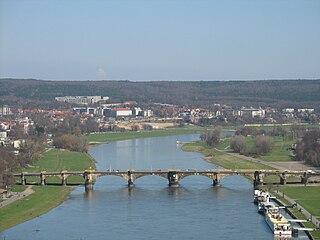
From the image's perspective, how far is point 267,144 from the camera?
216 feet

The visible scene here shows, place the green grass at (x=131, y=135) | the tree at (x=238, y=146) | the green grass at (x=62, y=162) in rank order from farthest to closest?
the green grass at (x=131, y=135)
the tree at (x=238, y=146)
the green grass at (x=62, y=162)

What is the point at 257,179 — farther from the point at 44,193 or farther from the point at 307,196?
the point at 44,193

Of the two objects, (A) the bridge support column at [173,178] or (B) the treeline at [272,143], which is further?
(B) the treeline at [272,143]

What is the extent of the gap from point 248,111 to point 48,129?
45.0m

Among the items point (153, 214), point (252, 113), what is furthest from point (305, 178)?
point (252, 113)

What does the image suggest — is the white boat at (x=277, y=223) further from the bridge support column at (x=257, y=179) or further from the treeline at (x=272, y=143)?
the treeline at (x=272, y=143)

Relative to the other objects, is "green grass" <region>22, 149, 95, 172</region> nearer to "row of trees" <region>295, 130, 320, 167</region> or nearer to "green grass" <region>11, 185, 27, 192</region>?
"green grass" <region>11, 185, 27, 192</region>

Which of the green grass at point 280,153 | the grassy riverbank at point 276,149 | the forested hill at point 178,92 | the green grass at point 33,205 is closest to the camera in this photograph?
the green grass at point 33,205

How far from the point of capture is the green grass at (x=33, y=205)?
111 feet

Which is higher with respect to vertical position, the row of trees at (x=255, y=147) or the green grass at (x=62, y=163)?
the row of trees at (x=255, y=147)

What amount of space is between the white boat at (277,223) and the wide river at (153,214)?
15.1 inches

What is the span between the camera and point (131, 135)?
90625mm

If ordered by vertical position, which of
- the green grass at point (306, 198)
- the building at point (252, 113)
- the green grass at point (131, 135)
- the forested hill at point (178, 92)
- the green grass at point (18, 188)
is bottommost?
the green grass at point (131, 135)

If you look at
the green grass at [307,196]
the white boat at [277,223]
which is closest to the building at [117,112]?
the green grass at [307,196]
